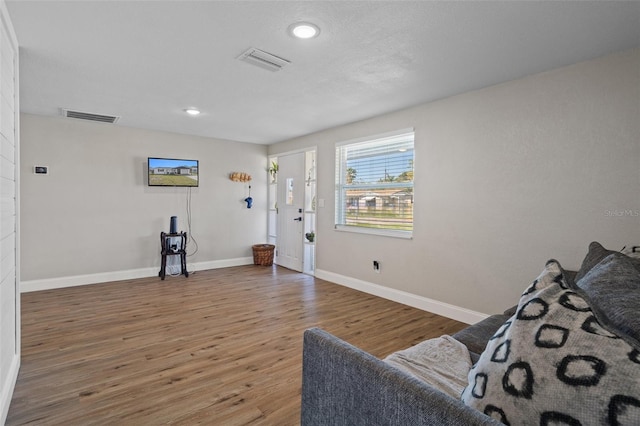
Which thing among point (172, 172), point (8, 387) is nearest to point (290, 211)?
point (172, 172)

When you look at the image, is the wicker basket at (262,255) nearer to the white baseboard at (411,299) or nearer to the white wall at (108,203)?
the white wall at (108,203)

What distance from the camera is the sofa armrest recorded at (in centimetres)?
74

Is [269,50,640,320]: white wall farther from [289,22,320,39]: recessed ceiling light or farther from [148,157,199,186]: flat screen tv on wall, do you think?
[148,157,199,186]: flat screen tv on wall

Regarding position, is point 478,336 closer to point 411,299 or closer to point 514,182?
point 514,182

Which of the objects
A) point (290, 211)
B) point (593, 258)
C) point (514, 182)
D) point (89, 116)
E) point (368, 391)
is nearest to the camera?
point (368, 391)

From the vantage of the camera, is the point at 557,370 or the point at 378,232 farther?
the point at 378,232

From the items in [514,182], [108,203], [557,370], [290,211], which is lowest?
[557,370]

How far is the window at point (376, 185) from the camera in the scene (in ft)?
12.9

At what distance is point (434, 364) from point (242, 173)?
17.4 ft

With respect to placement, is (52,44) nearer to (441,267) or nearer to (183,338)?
(183,338)

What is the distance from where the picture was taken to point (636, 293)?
102 centimetres

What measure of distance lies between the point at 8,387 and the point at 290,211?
4333 millimetres

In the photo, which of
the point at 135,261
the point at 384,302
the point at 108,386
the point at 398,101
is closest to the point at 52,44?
the point at 108,386

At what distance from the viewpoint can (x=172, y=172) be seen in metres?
Answer: 5.29
